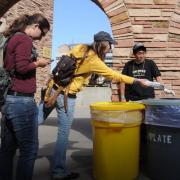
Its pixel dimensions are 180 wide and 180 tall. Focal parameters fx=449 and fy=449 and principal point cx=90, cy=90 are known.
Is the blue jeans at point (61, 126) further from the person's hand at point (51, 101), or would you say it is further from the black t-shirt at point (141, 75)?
the black t-shirt at point (141, 75)

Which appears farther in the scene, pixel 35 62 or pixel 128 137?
pixel 128 137

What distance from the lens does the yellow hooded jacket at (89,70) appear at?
452 cm

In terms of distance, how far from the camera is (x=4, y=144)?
397 centimetres

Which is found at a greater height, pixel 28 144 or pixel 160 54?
pixel 160 54

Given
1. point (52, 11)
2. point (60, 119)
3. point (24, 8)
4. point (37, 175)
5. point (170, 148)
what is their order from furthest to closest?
point (52, 11) → point (24, 8) → point (37, 175) → point (60, 119) → point (170, 148)

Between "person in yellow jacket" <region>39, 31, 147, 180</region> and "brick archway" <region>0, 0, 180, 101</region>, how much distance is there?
7.16 ft

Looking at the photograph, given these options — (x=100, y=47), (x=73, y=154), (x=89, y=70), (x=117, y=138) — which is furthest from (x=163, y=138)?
(x=73, y=154)

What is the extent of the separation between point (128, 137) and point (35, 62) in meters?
1.25

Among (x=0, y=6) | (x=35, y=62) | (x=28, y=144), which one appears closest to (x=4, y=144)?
(x=28, y=144)

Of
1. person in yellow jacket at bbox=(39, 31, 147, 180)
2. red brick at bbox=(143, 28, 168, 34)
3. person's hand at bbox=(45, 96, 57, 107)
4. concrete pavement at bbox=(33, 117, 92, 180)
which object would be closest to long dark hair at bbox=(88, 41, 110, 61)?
person in yellow jacket at bbox=(39, 31, 147, 180)

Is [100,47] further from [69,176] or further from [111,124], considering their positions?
[69,176]

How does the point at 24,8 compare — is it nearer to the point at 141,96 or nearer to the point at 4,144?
the point at 141,96

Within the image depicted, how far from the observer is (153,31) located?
6.84 m

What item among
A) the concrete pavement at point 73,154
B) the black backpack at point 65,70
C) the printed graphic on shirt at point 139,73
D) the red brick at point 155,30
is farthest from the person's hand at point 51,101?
the red brick at point 155,30
